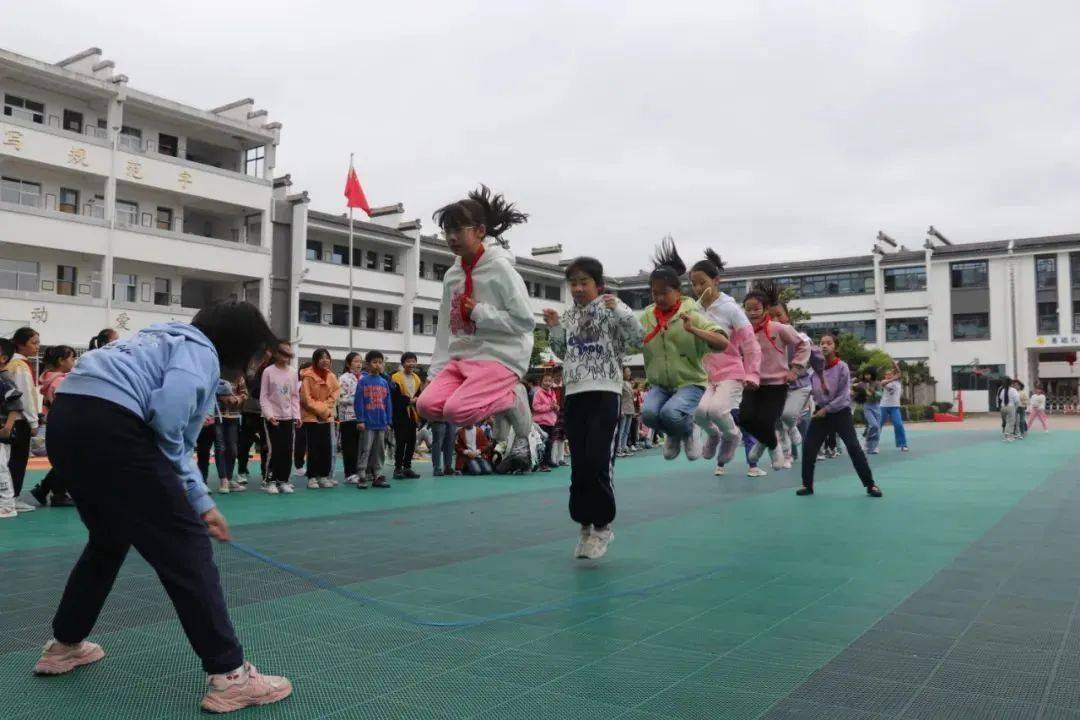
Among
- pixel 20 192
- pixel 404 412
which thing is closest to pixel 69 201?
→ pixel 20 192

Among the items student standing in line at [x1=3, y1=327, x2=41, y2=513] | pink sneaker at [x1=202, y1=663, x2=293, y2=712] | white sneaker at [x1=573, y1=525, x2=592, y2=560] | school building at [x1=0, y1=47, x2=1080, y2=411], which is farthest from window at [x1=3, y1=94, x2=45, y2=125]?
pink sneaker at [x1=202, y1=663, x2=293, y2=712]

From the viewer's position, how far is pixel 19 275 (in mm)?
30047

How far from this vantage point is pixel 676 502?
936cm

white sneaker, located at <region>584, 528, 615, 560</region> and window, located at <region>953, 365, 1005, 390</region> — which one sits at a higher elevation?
window, located at <region>953, 365, 1005, 390</region>

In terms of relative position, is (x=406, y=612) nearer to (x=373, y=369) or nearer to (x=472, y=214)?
(x=472, y=214)

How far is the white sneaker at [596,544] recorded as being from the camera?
5.84 meters

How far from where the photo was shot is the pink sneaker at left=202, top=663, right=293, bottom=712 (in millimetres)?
2969

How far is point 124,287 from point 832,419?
30.0 m

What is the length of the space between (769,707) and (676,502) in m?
6.34

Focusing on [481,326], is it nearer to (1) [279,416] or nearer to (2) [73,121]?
(1) [279,416]

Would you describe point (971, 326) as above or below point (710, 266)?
above

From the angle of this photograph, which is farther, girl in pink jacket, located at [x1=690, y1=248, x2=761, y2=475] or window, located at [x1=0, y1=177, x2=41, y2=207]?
window, located at [x1=0, y1=177, x2=41, y2=207]

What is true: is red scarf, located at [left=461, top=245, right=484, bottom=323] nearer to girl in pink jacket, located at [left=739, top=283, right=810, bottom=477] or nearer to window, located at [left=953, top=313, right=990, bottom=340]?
girl in pink jacket, located at [left=739, top=283, right=810, bottom=477]

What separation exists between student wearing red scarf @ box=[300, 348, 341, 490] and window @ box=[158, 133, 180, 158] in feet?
88.5
